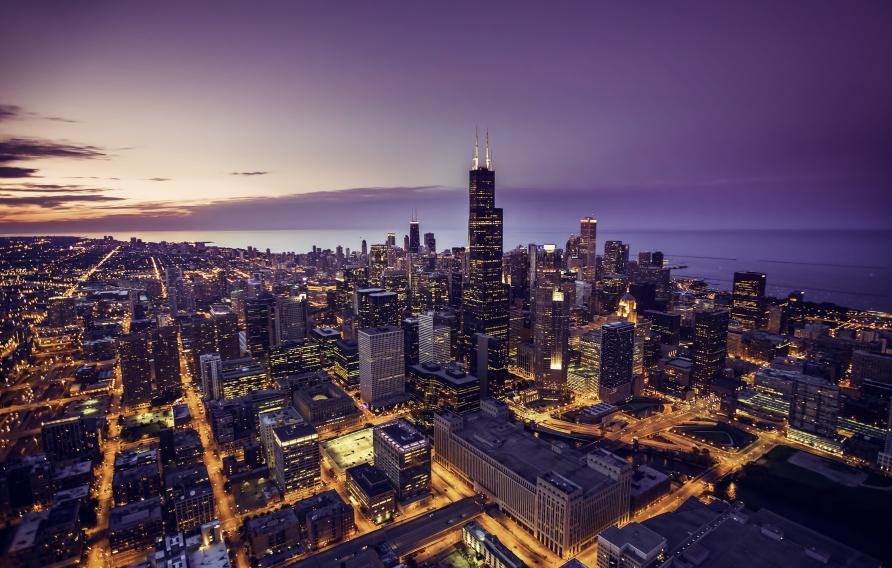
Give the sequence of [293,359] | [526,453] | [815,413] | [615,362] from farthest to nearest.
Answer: [293,359]
[615,362]
[815,413]
[526,453]

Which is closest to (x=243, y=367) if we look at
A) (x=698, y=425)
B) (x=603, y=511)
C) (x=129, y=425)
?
(x=129, y=425)

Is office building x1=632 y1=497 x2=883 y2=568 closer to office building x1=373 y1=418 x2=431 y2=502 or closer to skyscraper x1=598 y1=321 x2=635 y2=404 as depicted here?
office building x1=373 y1=418 x2=431 y2=502

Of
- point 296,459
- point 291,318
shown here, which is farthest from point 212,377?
point 296,459

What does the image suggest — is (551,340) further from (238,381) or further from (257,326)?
(257,326)

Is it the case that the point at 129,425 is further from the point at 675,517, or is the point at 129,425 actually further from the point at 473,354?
the point at 675,517

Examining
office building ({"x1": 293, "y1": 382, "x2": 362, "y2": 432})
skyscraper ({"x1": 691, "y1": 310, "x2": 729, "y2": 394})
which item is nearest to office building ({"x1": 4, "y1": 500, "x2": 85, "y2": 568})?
office building ({"x1": 293, "y1": 382, "x2": 362, "y2": 432})
